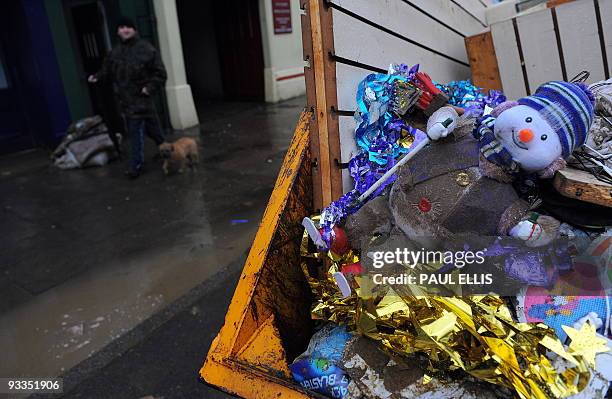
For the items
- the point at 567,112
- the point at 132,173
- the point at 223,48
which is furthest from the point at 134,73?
the point at 223,48

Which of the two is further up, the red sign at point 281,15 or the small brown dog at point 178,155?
the red sign at point 281,15

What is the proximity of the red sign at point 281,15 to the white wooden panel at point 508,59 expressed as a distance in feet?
24.1

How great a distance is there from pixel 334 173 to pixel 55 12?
6.44m

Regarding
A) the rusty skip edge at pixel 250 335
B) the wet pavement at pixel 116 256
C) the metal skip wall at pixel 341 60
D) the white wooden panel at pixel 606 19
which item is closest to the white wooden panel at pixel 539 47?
the white wooden panel at pixel 606 19

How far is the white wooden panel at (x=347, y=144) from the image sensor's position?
154cm

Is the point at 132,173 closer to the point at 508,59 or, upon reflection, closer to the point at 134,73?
the point at 134,73

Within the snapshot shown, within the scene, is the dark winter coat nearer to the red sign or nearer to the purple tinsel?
the purple tinsel

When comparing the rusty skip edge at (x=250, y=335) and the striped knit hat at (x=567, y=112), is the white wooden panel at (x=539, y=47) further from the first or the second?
the rusty skip edge at (x=250, y=335)

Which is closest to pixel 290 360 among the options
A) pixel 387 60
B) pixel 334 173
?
pixel 334 173

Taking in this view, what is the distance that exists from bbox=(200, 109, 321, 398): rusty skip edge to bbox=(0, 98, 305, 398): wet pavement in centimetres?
107

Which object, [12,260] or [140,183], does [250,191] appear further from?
[12,260]

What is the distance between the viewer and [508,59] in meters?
2.46

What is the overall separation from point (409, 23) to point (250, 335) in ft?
5.22

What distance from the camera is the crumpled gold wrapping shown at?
0.96 metres
